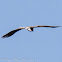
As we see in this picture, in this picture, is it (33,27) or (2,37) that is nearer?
(33,27)

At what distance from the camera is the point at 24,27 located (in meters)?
37.8

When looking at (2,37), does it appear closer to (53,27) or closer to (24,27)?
(24,27)

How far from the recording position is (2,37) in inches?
1567

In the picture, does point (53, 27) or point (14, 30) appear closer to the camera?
point (53, 27)

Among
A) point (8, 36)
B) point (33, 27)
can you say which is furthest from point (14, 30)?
point (33, 27)

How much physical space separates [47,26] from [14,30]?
4.89 meters

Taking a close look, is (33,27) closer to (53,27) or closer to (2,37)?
(53,27)

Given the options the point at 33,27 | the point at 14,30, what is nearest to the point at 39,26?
the point at 33,27

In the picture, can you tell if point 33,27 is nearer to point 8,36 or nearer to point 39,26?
point 39,26

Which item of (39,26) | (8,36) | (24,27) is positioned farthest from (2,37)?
(39,26)

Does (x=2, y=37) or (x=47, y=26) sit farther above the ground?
(x=47, y=26)

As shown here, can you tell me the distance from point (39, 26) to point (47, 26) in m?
1.00

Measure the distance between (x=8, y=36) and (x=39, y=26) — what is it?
545 cm

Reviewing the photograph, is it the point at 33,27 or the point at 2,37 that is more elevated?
the point at 33,27
